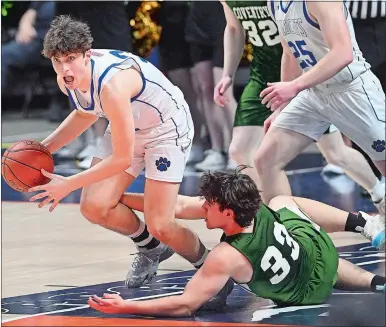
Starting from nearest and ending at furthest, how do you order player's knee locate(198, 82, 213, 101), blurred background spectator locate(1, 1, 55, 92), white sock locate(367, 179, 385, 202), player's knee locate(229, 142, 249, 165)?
white sock locate(367, 179, 385, 202), player's knee locate(229, 142, 249, 165), blurred background spectator locate(1, 1, 55, 92), player's knee locate(198, 82, 213, 101)

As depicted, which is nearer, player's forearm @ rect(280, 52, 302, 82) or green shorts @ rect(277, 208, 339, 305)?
green shorts @ rect(277, 208, 339, 305)

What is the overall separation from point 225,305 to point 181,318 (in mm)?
425

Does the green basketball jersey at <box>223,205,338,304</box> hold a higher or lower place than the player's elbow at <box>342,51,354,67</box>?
lower

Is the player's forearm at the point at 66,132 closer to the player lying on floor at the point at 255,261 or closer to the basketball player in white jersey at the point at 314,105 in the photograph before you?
the player lying on floor at the point at 255,261

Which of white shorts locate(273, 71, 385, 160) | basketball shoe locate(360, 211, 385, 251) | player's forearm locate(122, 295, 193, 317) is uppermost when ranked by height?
white shorts locate(273, 71, 385, 160)

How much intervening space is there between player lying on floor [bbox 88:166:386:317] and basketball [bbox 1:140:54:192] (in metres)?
0.76

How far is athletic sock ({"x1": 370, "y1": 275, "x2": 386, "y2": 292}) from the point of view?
571 cm

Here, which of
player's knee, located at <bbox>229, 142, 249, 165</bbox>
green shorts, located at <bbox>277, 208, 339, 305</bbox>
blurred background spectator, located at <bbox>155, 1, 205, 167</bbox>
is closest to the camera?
green shorts, located at <bbox>277, 208, 339, 305</bbox>

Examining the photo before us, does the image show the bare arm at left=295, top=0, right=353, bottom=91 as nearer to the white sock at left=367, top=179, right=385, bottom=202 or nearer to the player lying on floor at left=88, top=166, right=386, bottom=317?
the player lying on floor at left=88, top=166, right=386, bottom=317

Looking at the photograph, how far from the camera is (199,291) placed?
17.2ft

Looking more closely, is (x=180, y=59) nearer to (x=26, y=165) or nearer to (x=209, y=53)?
(x=209, y=53)

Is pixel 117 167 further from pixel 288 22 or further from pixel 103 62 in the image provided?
pixel 288 22

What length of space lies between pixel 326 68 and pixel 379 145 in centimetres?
65

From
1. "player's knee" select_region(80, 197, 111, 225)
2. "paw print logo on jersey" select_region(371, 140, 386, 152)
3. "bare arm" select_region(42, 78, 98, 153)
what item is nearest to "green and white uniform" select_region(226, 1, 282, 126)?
"paw print logo on jersey" select_region(371, 140, 386, 152)
